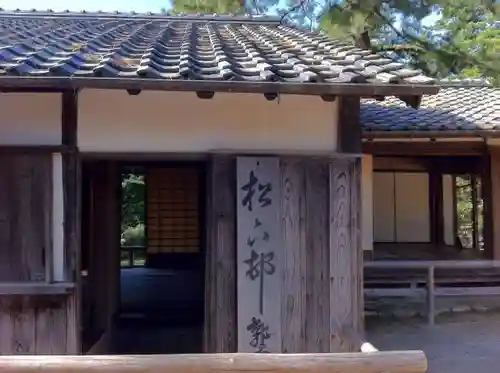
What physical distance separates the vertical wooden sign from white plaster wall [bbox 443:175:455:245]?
9142 mm

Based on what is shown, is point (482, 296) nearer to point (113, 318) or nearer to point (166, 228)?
point (113, 318)

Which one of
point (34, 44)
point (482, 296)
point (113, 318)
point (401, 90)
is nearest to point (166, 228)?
point (113, 318)

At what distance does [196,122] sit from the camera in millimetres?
5098

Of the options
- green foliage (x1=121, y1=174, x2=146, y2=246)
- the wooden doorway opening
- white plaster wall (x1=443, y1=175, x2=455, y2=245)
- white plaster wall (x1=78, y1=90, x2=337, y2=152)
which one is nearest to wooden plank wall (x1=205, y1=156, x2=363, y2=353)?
white plaster wall (x1=78, y1=90, x2=337, y2=152)

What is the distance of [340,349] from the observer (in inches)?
206

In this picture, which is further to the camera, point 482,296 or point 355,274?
point 482,296

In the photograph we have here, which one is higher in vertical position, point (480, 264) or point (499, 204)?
point (499, 204)

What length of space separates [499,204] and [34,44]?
750 centimetres

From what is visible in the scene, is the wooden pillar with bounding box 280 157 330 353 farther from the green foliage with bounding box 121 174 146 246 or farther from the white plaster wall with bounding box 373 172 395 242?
the green foliage with bounding box 121 174 146 246

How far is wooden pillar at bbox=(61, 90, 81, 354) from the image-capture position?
491cm

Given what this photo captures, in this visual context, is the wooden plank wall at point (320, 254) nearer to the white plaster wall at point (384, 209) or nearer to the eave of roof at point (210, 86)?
the eave of roof at point (210, 86)

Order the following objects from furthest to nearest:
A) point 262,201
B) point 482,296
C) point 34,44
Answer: point 482,296 < point 34,44 < point 262,201

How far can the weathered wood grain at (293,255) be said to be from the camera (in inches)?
201

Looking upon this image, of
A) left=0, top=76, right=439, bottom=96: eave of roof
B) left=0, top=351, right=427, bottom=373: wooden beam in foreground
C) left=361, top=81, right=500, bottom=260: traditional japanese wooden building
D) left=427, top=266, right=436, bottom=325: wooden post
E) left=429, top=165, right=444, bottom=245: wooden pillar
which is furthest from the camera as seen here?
left=429, top=165, right=444, bottom=245: wooden pillar
